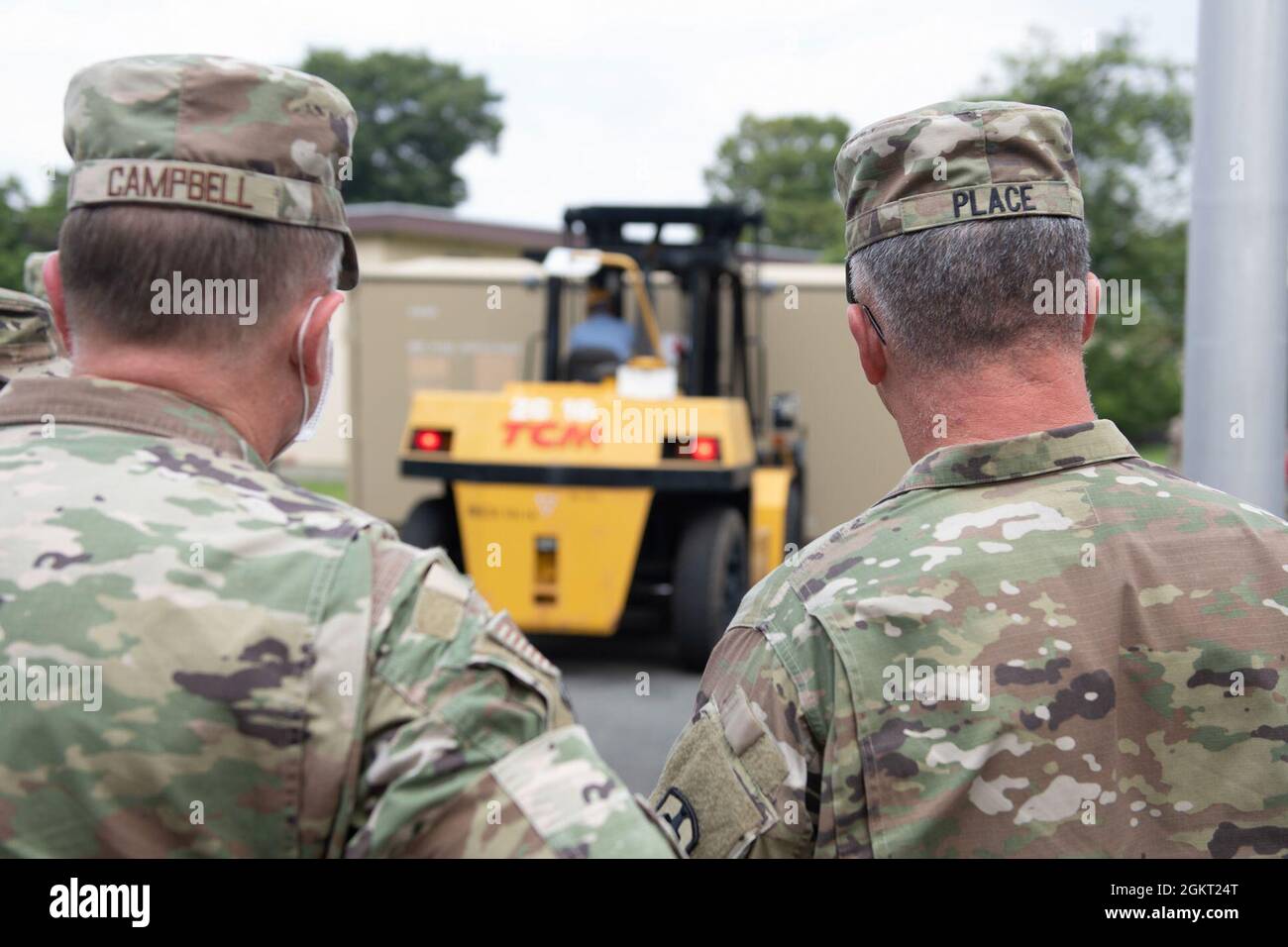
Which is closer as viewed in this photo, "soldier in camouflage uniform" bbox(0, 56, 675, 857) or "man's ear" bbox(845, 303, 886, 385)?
"soldier in camouflage uniform" bbox(0, 56, 675, 857)

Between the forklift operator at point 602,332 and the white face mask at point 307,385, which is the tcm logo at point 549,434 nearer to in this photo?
the forklift operator at point 602,332

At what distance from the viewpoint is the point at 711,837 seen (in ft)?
5.29

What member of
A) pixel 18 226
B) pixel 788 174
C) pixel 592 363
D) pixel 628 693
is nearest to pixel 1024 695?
pixel 628 693

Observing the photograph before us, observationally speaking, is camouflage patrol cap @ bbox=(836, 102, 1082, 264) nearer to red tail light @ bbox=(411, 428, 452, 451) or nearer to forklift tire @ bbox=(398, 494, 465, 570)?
red tail light @ bbox=(411, 428, 452, 451)

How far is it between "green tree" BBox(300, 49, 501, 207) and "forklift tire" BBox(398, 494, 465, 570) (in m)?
33.3

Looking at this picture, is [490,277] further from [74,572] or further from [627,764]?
[74,572]

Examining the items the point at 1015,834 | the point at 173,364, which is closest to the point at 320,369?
the point at 173,364

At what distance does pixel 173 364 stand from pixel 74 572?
0.27 m

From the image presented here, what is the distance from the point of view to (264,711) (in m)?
1.21

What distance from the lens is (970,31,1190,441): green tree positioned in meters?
19.1

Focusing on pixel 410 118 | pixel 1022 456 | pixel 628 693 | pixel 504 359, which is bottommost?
pixel 628 693

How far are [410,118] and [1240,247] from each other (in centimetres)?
3931

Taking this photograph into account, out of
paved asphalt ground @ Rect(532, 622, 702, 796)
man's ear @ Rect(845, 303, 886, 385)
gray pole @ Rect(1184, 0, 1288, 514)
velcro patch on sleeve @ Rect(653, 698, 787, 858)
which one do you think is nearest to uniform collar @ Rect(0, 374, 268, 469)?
velcro patch on sleeve @ Rect(653, 698, 787, 858)

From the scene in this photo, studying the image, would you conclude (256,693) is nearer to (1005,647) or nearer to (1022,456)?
(1005,647)
